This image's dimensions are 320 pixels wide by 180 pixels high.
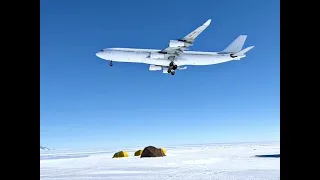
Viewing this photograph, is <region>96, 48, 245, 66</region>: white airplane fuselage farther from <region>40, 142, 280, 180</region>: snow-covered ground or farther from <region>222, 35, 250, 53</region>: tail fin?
<region>40, 142, 280, 180</region>: snow-covered ground

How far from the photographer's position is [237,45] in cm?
3241

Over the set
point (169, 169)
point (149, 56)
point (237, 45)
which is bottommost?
point (169, 169)

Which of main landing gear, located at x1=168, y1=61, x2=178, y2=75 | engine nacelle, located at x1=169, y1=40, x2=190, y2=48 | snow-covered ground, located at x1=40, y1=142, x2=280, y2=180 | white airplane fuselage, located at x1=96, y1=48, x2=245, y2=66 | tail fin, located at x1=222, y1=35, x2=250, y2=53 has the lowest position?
snow-covered ground, located at x1=40, y1=142, x2=280, y2=180

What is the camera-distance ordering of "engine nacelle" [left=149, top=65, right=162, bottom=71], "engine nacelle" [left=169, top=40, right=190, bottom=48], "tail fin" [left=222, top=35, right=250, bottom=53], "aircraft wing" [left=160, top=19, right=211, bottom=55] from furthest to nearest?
1. "tail fin" [left=222, top=35, right=250, bottom=53]
2. "engine nacelle" [left=149, top=65, right=162, bottom=71]
3. "engine nacelle" [left=169, top=40, right=190, bottom=48]
4. "aircraft wing" [left=160, top=19, right=211, bottom=55]

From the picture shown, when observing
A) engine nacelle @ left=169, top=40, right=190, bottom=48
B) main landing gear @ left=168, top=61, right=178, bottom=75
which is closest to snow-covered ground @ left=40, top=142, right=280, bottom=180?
main landing gear @ left=168, top=61, right=178, bottom=75

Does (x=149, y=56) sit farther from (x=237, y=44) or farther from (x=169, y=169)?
(x=237, y=44)

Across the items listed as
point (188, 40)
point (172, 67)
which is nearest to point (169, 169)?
point (188, 40)

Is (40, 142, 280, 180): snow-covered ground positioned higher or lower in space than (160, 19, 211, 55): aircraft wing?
lower

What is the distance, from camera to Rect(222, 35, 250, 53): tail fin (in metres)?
31.1

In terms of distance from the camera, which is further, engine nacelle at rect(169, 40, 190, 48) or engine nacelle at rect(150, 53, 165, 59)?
engine nacelle at rect(150, 53, 165, 59)
